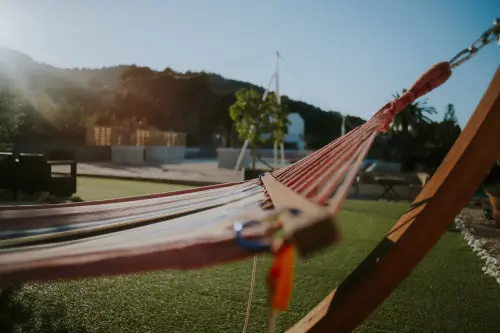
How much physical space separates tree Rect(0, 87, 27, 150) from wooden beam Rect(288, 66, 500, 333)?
316 inches

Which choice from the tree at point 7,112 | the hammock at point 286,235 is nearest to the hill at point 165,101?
the tree at point 7,112

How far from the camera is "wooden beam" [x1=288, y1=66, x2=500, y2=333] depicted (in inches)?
42.1

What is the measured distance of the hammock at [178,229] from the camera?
2.81 feet

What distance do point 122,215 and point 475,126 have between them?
4.46 feet

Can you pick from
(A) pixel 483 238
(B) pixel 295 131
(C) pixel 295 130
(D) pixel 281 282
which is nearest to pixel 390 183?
(A) pixel 483 238

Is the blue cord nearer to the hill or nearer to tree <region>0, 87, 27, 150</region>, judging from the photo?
tree <region>0, 87, 27, 150</region>

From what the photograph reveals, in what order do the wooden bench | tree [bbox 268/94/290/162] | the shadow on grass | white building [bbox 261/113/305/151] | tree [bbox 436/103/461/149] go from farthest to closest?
white building [bbox 261/113/305/151]
tree [bbox 436/103/461/149]
tree [bbox 268/94/290/162]
the wooden bench
the shadow on grass

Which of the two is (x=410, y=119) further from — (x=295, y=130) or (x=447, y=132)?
(x=295, y=130)

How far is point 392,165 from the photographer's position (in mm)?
19766

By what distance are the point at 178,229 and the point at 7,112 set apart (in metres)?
7.86

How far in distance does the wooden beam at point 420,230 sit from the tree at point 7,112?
316 inches

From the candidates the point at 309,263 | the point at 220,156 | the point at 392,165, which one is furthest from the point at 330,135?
the point at 309,263

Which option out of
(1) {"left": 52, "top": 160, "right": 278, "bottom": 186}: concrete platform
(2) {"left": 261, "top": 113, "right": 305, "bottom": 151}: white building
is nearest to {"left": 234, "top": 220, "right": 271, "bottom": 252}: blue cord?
(1) {"left": 52, "top": 160, "right": 278, "bottom": 186}: concrete platform

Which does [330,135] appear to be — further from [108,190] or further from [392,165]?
[108,190]
